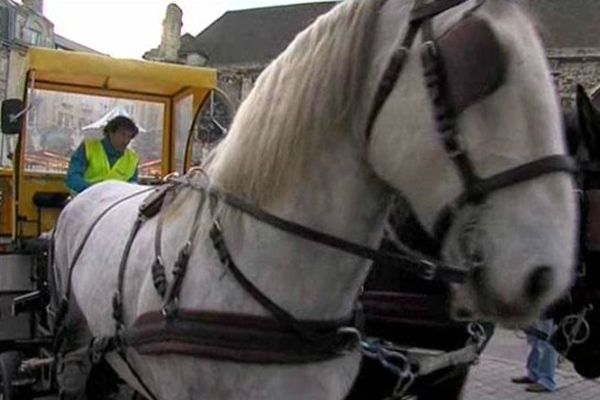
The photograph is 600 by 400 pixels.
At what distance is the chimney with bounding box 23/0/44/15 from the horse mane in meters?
38.4

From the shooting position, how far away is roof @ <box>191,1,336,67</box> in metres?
44.0

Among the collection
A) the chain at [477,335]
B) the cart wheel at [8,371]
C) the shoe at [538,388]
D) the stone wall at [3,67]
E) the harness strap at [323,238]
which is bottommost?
the shoe at [538,388]

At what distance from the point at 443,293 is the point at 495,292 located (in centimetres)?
154

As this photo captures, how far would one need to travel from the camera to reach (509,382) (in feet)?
22.8

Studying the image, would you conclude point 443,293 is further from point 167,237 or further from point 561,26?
point 561,26

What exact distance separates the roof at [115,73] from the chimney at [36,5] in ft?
115

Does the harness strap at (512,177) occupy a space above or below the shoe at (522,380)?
above

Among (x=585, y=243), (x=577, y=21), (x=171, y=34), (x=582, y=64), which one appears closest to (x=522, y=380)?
(x=585, y=243)

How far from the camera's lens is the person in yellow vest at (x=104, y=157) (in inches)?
168

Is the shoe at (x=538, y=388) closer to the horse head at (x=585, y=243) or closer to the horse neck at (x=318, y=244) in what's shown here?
the horse head at (x=585, y=243)

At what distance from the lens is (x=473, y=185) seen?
1524mm

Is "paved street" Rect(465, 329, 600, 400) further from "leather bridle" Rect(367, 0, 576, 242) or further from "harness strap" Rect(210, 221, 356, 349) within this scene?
"leather bridle" Rect(367, 0, 576, 242)

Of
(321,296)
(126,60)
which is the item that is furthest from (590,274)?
(126,60)

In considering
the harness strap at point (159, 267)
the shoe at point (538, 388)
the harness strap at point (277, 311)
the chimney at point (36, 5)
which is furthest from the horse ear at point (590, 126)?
the chimney at point (36, 5)
